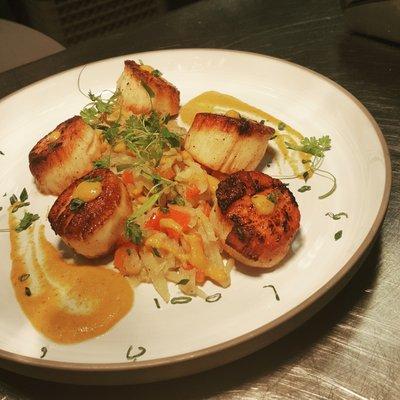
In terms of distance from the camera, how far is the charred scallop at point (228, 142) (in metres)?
2.38

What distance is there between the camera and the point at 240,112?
2.92 m

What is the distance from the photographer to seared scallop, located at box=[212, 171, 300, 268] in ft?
6.30

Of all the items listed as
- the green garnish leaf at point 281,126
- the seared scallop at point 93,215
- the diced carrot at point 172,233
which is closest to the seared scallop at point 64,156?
the seared scallop at point 93,215

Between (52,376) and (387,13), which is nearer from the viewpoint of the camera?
(52,376)

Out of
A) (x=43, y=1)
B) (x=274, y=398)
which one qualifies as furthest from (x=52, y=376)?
(x=43, y=1)

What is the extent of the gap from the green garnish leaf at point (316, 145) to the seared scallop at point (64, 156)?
1.06 m

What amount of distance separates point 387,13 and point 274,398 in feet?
8.87

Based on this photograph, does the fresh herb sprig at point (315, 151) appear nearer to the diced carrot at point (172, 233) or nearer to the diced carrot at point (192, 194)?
the diced carrot at point (192, 194)

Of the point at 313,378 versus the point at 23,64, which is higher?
the point at 23,64

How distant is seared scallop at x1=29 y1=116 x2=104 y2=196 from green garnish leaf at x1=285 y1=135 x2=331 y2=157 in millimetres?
1056

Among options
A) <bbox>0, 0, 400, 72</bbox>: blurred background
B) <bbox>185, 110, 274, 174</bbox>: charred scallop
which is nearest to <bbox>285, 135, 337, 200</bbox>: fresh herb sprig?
<bbox>185, 110, 274, 174</bbox>: charred scallop

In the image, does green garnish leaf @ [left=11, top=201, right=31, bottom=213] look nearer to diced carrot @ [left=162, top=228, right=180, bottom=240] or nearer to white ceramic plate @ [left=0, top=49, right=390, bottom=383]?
white ceramic plate @ [left=0, top=49, right=390, bottom=383]

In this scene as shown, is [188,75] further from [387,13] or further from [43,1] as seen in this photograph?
[43,1]

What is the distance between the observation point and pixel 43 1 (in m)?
5.54
